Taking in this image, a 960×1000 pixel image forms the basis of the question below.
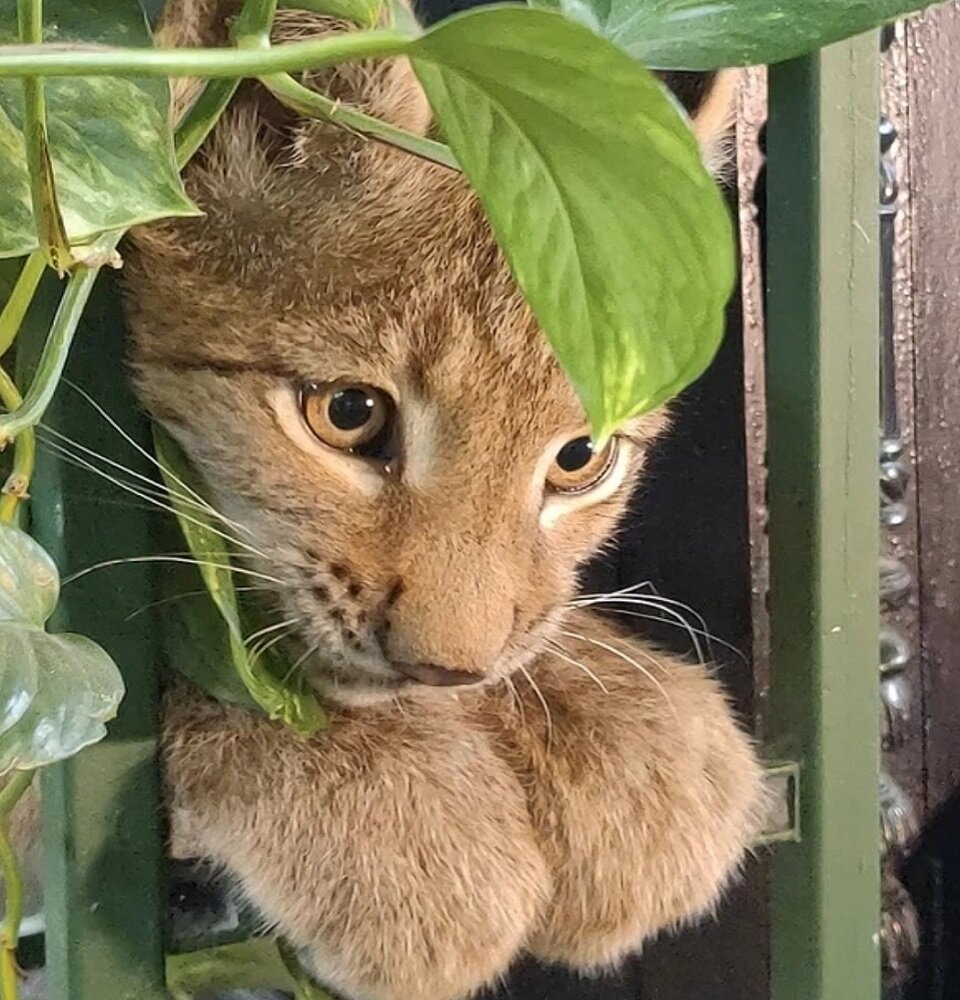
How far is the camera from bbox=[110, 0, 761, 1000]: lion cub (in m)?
0.61

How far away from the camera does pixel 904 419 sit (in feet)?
4.25

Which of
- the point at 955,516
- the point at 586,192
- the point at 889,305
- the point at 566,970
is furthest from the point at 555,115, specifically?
the point at 955,516

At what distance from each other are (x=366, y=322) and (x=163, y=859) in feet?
0.87

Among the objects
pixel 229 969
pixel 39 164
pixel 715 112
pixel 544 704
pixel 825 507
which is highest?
pixel 715 112

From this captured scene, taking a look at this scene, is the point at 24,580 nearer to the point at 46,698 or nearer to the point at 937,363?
the point at 46,698

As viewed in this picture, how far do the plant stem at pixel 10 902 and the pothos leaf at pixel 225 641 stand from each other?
0.10 meters

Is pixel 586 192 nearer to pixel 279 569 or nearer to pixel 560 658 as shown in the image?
pixel 279 569

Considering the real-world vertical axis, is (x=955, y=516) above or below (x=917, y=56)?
below

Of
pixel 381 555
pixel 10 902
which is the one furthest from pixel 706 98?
pixel 10 902

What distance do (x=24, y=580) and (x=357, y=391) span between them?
0.82ft

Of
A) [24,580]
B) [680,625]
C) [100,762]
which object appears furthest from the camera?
[680,625]

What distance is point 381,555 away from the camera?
2.00 feet

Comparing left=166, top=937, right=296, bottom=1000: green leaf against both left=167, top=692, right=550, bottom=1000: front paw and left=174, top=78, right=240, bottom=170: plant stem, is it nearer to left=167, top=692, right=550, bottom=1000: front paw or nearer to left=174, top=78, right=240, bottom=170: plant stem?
left=167, top=692, right=550, bottom=1000: front paw

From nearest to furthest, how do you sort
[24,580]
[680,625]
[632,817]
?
1. [24,580]
2. [632,817]
3. [680,625]
